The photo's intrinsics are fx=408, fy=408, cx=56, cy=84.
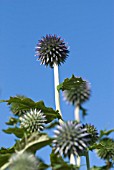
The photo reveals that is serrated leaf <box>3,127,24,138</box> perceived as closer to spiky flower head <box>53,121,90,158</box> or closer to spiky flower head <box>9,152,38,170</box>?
spiky flower head <box>53,121,90,158</box>

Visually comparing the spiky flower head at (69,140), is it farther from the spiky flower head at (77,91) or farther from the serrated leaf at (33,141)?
the spiky flower head at (77,91)

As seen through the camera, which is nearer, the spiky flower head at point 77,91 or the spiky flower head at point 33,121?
the spiky flower head at point 77,91

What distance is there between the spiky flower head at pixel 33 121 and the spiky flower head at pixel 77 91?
0.39 metres

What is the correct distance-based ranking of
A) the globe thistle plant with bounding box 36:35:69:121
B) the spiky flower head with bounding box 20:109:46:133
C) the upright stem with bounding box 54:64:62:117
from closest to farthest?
the spiky flower head with bounding box 20:109:46:133, the upright stem with bounding box 54:64:62:117, the globe thistle plant with bounding box 36:35:69:121

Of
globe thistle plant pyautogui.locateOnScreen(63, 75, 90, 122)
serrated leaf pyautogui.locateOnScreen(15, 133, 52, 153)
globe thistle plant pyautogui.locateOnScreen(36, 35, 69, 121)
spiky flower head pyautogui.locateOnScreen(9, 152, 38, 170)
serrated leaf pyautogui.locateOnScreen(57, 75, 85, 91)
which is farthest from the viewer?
globe thistle plant pyautogui.locateOnScreen(36, 35, 69, 121)

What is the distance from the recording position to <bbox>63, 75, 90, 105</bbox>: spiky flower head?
3.79 m

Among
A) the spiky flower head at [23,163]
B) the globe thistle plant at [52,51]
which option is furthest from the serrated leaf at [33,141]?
the globe thistle plant at [52,51]

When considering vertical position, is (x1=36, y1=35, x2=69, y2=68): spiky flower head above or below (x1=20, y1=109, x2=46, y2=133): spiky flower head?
above

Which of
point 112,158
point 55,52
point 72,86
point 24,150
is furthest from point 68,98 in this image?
point 55,52

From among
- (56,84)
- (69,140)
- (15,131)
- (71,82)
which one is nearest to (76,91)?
(71,82)

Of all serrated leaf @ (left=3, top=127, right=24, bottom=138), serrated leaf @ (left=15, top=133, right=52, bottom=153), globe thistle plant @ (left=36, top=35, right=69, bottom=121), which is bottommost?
serrated leaf @ (left=15, top=133, right=52, bottom=153)

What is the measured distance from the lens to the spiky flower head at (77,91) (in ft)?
12.4

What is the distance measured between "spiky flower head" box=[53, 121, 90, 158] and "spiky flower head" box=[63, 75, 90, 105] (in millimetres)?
312

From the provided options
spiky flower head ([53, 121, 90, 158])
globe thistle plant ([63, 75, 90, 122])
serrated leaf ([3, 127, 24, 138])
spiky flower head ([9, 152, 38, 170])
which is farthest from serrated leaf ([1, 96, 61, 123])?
spiky flower head ([9, 152, 38, 170])
